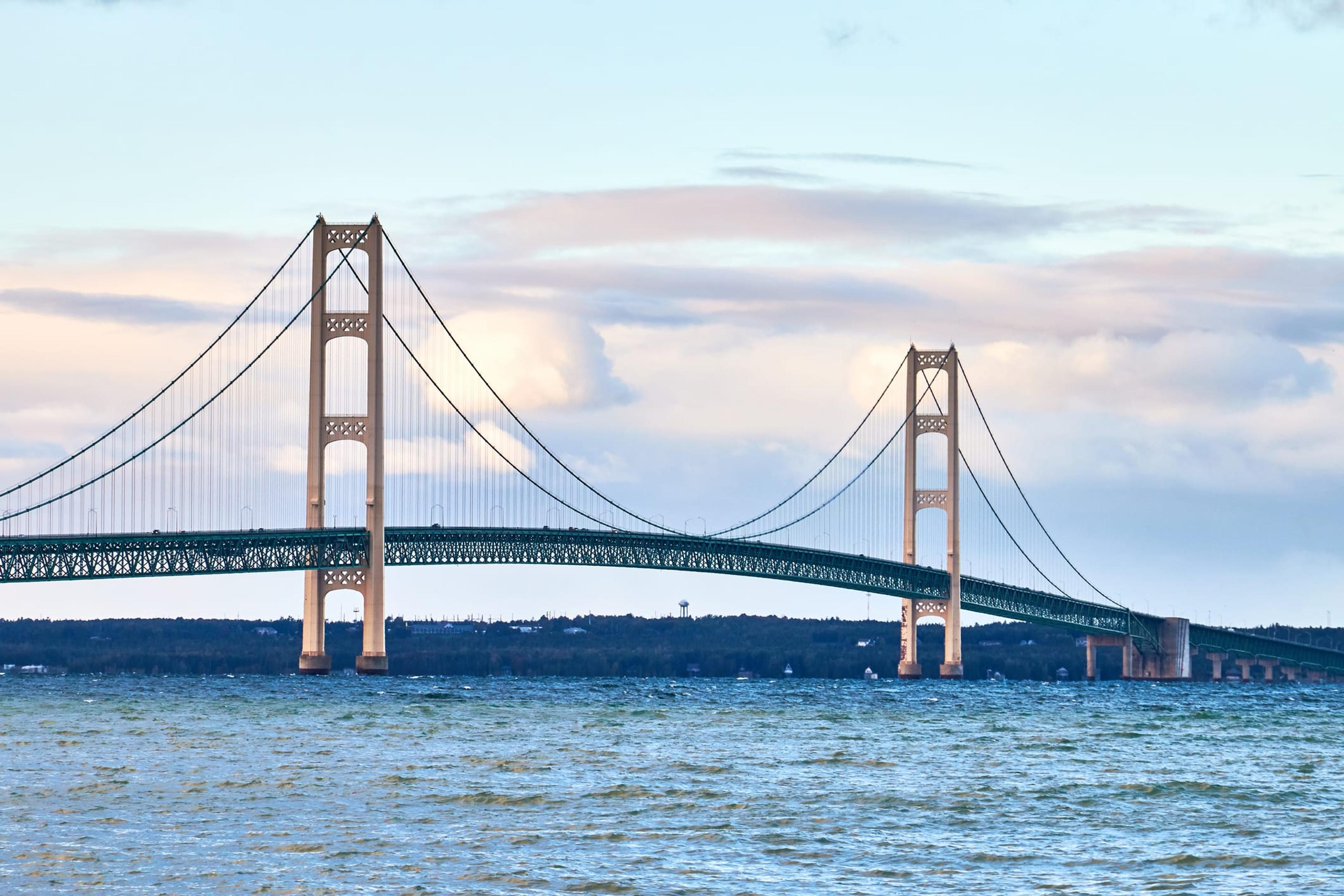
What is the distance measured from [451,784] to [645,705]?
1186 inches

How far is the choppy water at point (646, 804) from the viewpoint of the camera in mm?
22297

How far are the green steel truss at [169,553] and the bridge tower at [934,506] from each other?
1527 inches

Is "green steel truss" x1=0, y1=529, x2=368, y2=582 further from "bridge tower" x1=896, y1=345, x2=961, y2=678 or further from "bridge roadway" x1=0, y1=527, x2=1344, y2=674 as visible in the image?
"bridge tower" x1=896, y1=345, x2=961, y2=678

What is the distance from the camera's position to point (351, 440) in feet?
247

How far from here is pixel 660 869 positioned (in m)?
22.8

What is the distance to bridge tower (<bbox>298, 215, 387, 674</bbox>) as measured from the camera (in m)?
74.6

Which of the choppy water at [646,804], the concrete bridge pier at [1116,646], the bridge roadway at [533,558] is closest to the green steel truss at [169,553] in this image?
the bridge roadway at [533,558]

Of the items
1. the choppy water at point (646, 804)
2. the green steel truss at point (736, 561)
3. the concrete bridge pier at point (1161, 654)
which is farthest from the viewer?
the concrete bridge pier at point (1161, 654)

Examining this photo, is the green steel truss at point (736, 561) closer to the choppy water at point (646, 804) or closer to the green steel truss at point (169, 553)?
the green steel truss at point (169, 553)

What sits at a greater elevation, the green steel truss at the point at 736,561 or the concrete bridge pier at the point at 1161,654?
the green steel truss at the point at 736,561

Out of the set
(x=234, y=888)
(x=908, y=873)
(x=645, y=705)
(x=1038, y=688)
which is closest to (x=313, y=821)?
(x=234, y=888)

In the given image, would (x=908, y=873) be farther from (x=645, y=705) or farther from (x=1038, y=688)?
(x=1038, y=688)

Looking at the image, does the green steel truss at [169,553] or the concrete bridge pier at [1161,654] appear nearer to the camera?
the green steel truss at [169,553]

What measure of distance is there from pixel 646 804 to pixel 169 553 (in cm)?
4558
